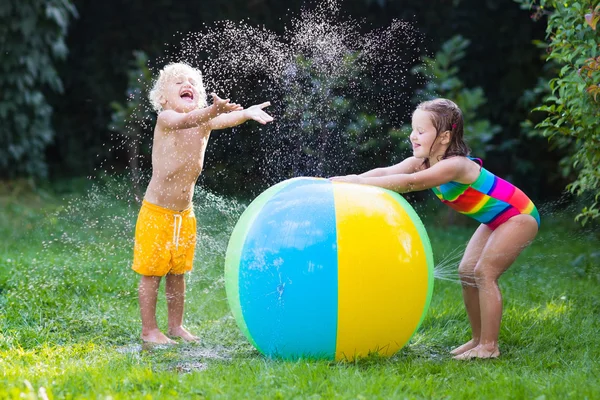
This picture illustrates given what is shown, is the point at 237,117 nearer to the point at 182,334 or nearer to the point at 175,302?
the point at 175,302

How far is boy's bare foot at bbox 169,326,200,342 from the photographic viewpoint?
4491mm

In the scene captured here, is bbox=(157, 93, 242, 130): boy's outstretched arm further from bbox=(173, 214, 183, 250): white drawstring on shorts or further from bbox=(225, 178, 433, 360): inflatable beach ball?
bbox=(225, 178, 433, 360): inflatable beach ball

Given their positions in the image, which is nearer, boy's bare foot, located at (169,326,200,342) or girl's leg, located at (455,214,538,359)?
girl's leg, located at (455,214,538,359)

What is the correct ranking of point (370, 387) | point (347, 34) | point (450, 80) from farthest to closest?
point (347, 34) < point (450, 80) < point (370, 387)

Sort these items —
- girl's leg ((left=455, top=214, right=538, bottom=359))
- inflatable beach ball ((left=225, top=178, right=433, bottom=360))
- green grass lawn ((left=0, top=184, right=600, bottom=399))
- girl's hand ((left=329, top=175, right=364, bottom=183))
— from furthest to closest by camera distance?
girl's leg ((left=455, top=214, right=538, bottom=359)), girl's hand ((left=329, top=175, right=364, bottom=183)), inflatable beach ball ((left=225, top=178, right=433, bottom=360)), green grass lawn ((left=0, top=184, right=600, bottom=399))

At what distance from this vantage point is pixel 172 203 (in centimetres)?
452

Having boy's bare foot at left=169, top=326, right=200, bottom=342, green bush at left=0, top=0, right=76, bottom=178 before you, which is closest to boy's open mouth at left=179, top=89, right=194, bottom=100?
boy's bare foot at left=169, top=326, right=200, bottom=342

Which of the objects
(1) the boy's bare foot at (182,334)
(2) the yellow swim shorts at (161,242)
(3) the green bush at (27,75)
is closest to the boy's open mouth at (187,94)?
(2) the yellow swim shorts at (161,242)

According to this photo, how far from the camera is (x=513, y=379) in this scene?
354cm

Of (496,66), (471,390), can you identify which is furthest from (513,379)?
(496,66)

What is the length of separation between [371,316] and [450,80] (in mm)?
5280

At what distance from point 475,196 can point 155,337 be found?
73.3 inches

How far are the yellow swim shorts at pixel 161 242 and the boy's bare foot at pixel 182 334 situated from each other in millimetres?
322

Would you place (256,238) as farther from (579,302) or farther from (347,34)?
(347,34)
